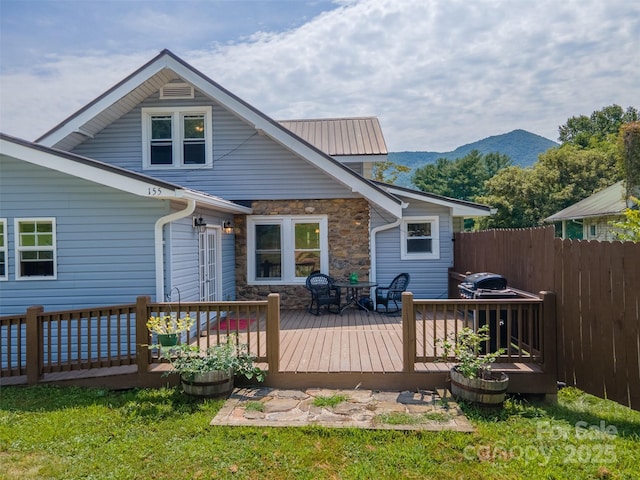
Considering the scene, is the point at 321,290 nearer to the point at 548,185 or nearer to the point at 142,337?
the point at 142,337

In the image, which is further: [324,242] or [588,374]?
[324,242]

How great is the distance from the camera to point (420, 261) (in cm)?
902

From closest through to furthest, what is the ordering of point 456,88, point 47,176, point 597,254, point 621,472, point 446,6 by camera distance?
point 621,472 → point 597,254 → point 47,176 → point 446,6 → point 456,88

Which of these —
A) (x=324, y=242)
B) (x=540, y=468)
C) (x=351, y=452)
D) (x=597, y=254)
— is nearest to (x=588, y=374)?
(x=597, y=254)

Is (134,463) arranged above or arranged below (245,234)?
below

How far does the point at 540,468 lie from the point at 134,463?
10.4 ft

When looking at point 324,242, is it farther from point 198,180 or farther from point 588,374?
point 588,374

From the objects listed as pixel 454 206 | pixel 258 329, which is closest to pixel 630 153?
pixel 454 206

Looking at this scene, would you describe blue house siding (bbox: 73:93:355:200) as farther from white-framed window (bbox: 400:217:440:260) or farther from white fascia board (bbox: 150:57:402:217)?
white-framed window (bbox: 400:217:440:260)

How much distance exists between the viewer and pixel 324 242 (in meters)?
8.85

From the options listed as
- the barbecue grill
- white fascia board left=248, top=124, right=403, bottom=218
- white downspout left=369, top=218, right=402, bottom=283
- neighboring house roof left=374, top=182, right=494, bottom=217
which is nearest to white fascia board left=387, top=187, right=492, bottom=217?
neighboring house roof left=374, top=182, right=494, bottom=217

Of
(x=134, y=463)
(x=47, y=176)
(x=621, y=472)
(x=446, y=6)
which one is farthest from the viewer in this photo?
(x=446, y=6)

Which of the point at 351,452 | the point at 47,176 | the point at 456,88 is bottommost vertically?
the point at 351,452

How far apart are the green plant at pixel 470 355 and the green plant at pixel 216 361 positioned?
2.24m
